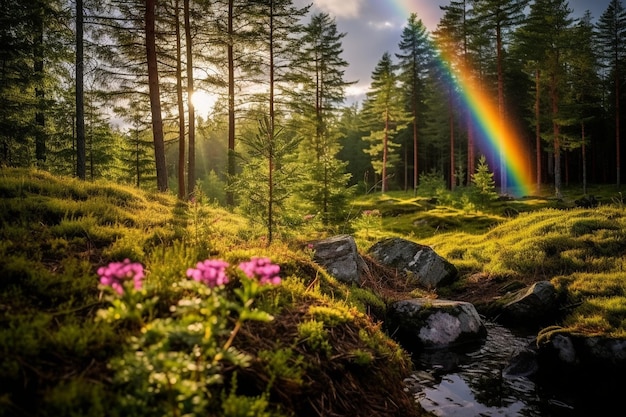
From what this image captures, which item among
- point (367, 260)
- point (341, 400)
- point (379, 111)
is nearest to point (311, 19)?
point (379, 111)

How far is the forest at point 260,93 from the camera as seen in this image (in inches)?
599

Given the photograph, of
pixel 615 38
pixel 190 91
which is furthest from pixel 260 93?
pixel 615 38

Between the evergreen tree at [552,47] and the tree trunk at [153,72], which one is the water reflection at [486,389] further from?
the evergreen tree at [552,47]

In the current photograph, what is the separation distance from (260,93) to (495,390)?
71.2 ft

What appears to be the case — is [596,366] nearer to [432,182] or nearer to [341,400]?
[341,400]

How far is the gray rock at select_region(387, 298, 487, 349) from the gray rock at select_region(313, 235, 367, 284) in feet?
4.06

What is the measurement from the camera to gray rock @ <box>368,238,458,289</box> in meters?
12.3

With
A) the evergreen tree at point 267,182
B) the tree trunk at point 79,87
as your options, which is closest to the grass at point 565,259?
the evergreen tree at point 267,182

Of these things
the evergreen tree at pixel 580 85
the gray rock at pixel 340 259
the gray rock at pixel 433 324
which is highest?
the evergreen tree at pixel 580 85

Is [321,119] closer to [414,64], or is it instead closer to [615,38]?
[414,64]

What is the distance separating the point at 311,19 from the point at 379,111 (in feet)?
51.9

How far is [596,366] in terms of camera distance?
6609 millimetres

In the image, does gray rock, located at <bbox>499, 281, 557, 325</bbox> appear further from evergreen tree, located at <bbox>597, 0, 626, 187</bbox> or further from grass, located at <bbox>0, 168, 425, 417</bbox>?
evergreen tree, located at <bbox>597, 0, 626, 187</bbox>

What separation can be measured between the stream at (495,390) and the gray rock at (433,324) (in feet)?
1.14
